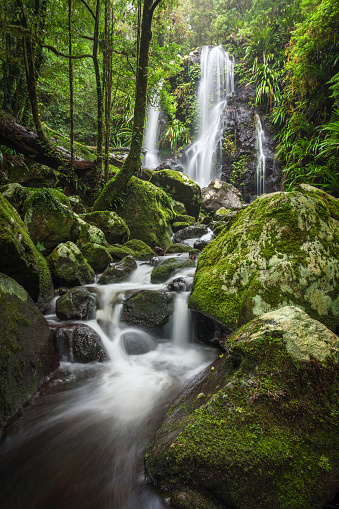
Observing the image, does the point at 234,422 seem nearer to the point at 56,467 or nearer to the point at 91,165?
the point at 56,467

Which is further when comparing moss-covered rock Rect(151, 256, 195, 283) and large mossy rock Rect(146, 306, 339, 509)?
moss-covered rock Rect(151, 256, 195, 283)

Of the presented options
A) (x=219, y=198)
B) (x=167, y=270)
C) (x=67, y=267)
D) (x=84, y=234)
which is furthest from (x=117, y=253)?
(x=219, y=198)

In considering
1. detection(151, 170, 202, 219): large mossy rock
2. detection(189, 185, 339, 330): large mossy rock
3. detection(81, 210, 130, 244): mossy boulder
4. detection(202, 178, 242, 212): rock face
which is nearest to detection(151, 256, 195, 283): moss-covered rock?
detection(189, 185, 339, 330): large mossy rock

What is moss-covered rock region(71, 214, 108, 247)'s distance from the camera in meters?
5.69

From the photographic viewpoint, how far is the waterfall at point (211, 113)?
15898 mm

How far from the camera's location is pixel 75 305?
3.83 m

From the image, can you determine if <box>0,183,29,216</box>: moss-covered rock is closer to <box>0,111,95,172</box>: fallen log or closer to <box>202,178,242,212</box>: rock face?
<box>0,111,95,172</box>: fallen log

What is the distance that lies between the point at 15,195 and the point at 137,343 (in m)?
3.83

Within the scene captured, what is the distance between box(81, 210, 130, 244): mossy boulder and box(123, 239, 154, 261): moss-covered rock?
34 centimetres

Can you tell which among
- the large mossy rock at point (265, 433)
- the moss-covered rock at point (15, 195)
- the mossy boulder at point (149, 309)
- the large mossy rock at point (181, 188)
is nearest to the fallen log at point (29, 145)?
the moss-covered rock at point (15, 195)

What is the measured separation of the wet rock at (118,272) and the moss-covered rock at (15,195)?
2029 millimetres

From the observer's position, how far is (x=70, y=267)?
476cm

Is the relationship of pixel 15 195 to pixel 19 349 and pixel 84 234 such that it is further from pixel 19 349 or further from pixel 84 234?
pixel 19 349

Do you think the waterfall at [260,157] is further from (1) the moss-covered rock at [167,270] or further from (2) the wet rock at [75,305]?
(2) the wet rock at [75,305]
